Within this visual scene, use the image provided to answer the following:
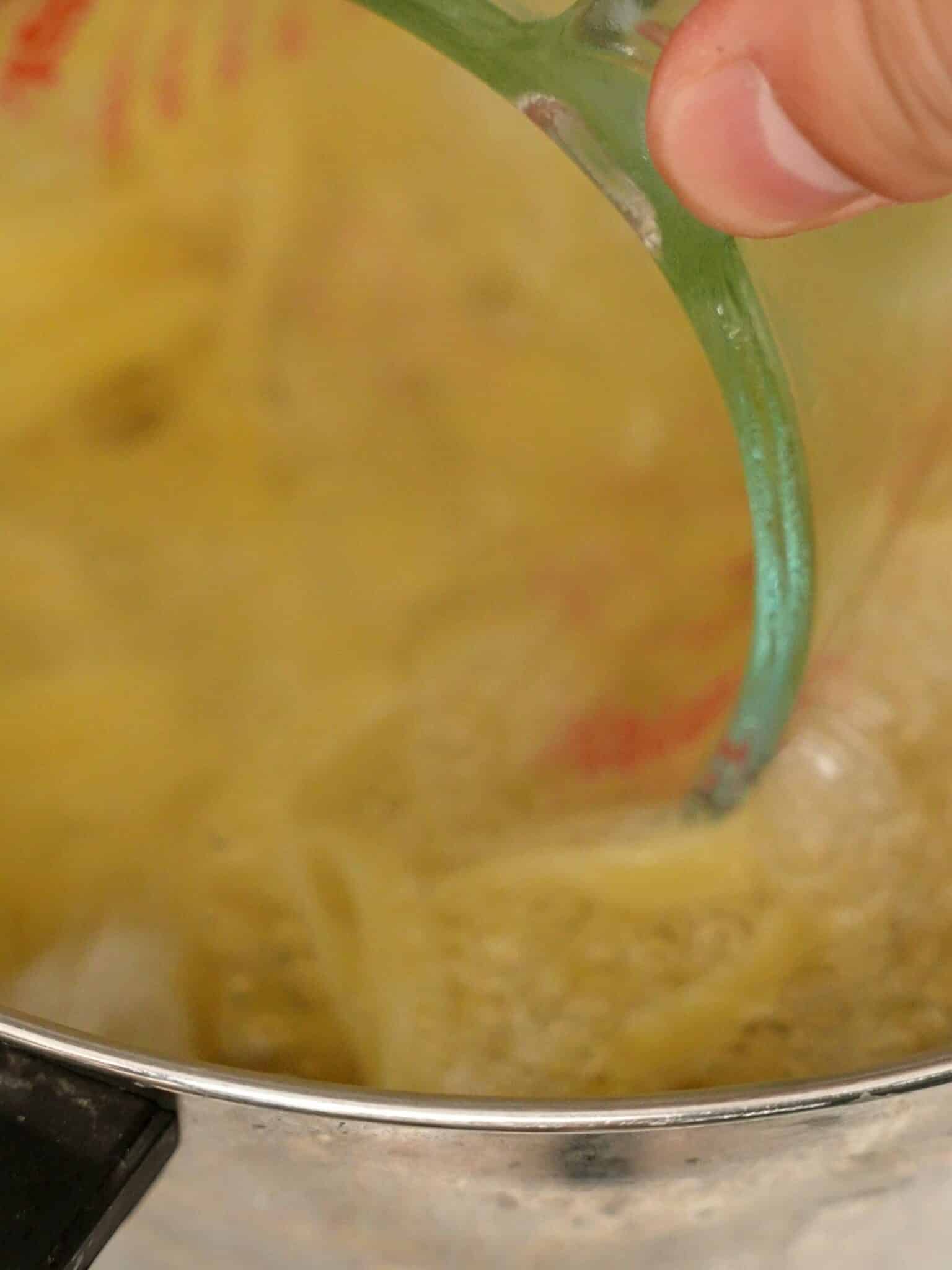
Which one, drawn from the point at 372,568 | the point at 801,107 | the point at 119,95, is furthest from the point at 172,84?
the point at 801,107

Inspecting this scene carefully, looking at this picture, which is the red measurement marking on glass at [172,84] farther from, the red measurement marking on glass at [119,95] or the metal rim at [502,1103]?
the metal rim at [502,1103]

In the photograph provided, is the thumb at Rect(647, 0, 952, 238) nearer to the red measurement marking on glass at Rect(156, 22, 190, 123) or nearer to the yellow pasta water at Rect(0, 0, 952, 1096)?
the yellow pasta water at Rect(0, 0, 952, 1096)

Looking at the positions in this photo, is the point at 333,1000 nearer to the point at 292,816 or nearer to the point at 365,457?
the point at 292,816

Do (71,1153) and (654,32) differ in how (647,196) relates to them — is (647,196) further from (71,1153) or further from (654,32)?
(71,1153)

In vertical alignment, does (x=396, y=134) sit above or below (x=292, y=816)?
above

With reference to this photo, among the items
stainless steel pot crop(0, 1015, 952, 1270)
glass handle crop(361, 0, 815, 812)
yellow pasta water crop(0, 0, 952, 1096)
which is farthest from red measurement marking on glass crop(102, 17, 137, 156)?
stainless steel pot crop(0, 1015, 952, 1270)

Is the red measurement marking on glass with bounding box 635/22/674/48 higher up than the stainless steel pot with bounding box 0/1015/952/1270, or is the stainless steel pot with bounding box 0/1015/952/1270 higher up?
the red measurement marking on glass with bounding box 635/22/674/48

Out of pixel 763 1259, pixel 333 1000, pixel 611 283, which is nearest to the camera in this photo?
pixel 763 1259

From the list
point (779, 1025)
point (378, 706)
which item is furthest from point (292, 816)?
point (779, 1025)
